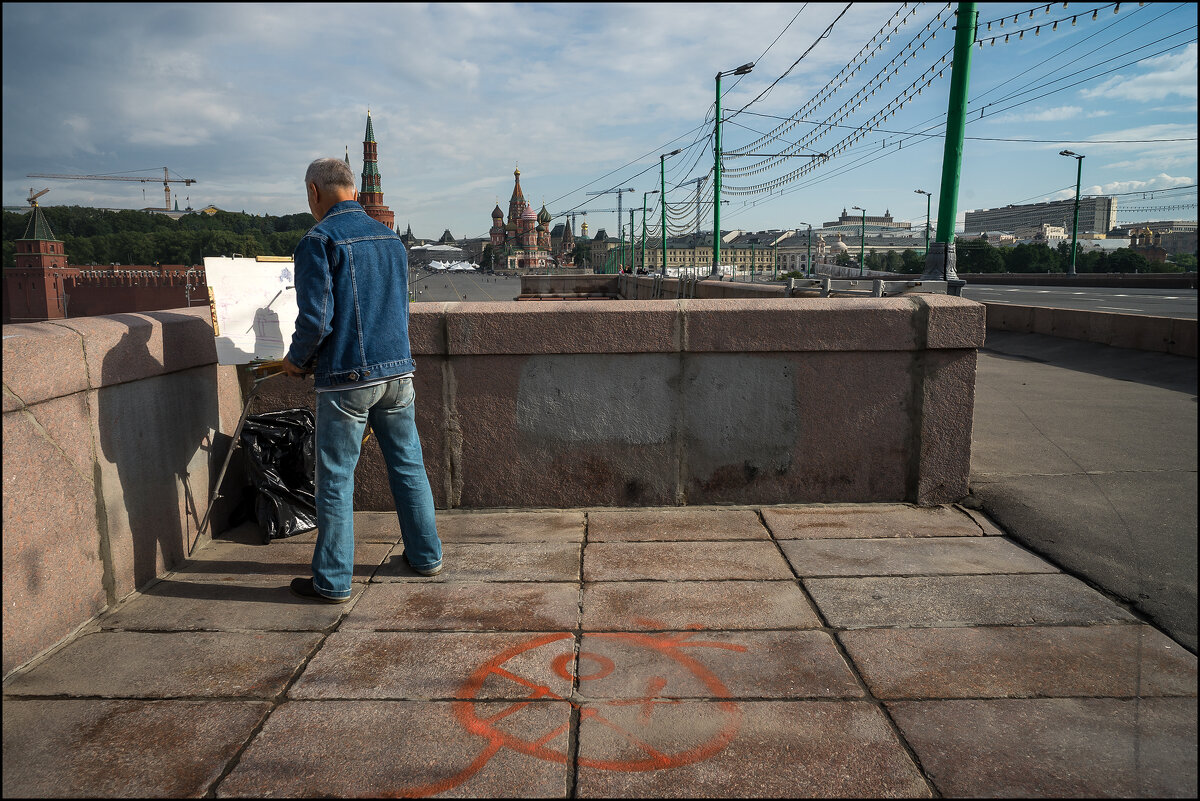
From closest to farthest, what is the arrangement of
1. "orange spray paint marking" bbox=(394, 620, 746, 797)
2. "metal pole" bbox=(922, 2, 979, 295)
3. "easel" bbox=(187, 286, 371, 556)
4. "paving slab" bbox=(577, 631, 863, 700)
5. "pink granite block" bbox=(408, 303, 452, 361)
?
"orange spray paint marking" bbox=(394, 620, 746, 797) → "paving slab" bbox=(577, 631, 863, 700) → "easel" bbox=(187, 286, 371, 556) → "pink granite block" bbox=(408, 303, 452, 361) → "metal pole" bbox=(922, 2, 979, 295)

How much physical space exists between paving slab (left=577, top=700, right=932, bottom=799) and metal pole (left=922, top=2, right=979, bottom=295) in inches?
346

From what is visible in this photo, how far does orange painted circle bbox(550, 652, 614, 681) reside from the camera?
276 centimetres

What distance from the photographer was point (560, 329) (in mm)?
4445

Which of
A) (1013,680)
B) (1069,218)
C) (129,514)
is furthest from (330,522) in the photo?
(1069,218)

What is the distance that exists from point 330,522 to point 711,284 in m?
11.6

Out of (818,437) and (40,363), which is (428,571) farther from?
(818,437)

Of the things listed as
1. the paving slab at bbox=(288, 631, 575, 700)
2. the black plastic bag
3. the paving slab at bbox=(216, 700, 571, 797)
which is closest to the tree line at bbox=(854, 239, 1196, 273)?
the black plastic bag

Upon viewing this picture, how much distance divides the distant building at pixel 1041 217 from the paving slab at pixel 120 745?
34.4 metres

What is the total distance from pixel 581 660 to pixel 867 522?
2.20 meters

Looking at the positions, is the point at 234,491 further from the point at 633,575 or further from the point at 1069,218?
the point at 1069,218

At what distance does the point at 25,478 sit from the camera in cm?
285

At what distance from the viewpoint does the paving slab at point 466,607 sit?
10.4 ft

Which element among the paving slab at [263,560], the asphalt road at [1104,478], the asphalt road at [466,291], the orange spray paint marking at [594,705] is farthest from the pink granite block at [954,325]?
the asphalt road at [466,291]

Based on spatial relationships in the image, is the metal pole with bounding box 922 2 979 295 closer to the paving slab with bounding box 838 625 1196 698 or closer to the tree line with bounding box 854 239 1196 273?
the paving slab with bounding box 838 625 1196 698
